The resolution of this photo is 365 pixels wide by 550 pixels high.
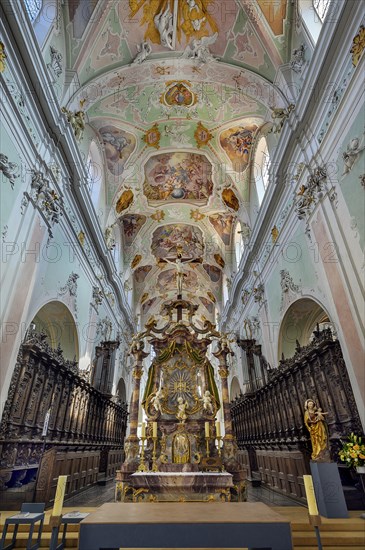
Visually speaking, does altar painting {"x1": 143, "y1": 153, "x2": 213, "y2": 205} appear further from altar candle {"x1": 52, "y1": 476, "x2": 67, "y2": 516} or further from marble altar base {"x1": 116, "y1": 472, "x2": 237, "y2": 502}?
altar candle {"x1": 52, "y1": 476, "x2": 67, "y2": 516}

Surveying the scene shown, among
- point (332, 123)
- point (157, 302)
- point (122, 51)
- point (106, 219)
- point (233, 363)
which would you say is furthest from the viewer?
point (157, 302)

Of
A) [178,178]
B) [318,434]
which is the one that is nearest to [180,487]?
[318,434]

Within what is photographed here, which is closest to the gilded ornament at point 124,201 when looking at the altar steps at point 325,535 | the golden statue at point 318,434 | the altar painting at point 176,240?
the altar painting at point 176,240

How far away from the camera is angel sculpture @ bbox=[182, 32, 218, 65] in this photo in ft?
36.3

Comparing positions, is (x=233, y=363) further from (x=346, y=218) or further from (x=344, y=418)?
(x=346, y=218)

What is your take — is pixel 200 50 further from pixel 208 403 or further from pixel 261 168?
pixel 208 403

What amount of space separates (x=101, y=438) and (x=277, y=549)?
1241cm

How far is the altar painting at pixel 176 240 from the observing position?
20.6m

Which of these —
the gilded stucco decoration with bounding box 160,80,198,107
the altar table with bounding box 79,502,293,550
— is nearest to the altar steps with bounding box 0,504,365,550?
the altar table with bounding box 79,502,293,550

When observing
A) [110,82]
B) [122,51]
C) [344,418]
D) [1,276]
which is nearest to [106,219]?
[110,82]

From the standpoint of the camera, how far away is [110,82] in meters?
11.5

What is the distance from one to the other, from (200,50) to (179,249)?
24.5 ft

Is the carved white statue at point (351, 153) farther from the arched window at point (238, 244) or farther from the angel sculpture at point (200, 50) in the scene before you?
the arched window at point (238, 244)

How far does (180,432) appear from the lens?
9039 mm
